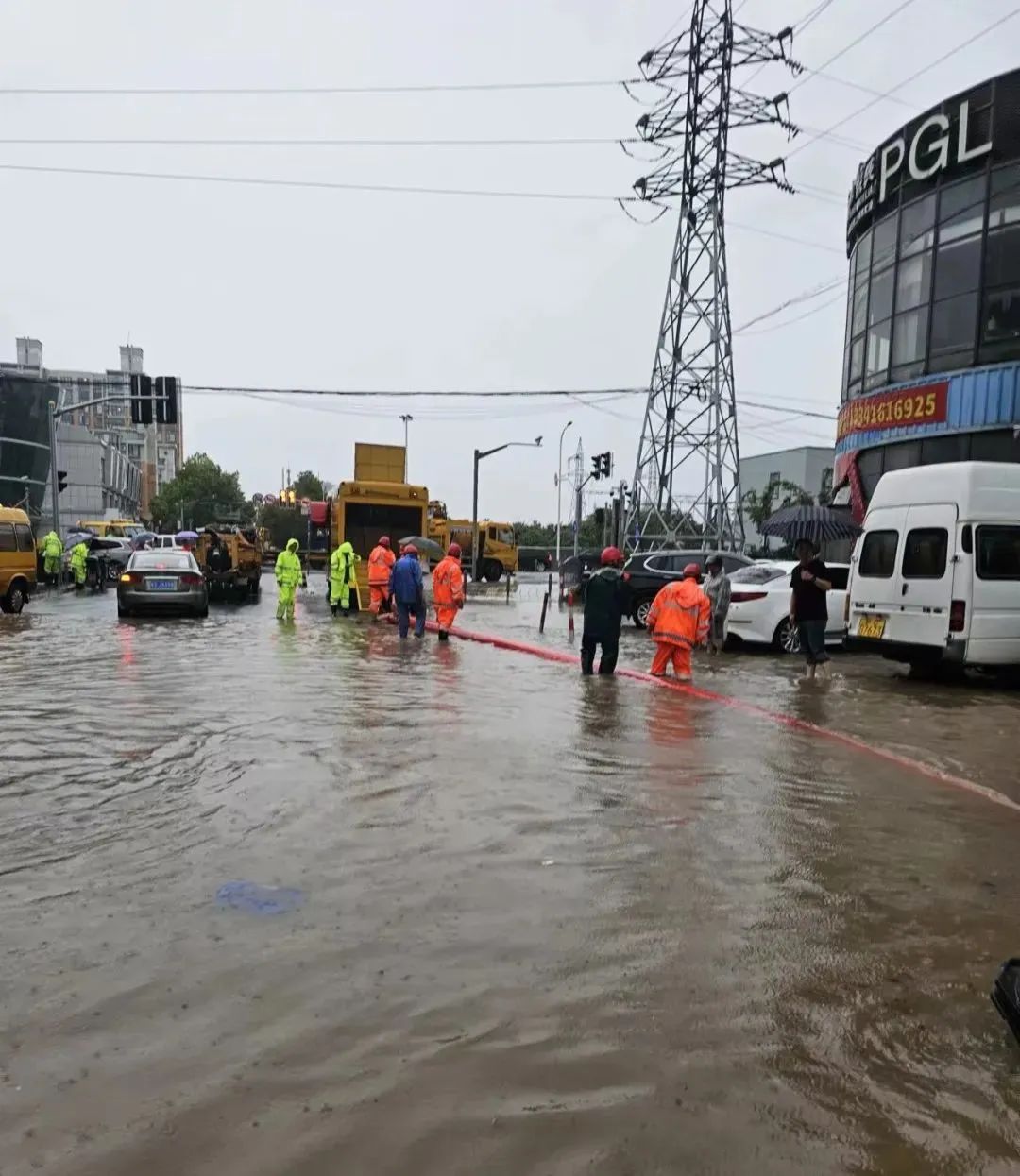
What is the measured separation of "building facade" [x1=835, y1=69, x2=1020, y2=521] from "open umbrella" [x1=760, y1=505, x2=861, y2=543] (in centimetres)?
263

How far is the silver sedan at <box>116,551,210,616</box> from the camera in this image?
1877 centimetres

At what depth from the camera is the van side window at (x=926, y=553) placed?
1151cm

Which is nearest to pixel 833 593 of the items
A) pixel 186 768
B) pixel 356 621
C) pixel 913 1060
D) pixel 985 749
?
pixel 985 749

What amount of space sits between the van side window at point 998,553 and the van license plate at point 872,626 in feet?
4.56

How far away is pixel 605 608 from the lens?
11.2m

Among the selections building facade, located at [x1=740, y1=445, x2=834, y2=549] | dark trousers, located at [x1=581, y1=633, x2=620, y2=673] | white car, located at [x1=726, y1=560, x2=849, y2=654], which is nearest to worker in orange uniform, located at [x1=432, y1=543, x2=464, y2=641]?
dark trousers, located at [x1=581, y1=633, x2=620, y2=673]

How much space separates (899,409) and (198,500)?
3557 inches

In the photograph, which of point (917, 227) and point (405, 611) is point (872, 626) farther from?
point (917, 227)

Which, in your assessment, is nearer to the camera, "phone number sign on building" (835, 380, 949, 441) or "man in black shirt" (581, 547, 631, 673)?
"man in black shirt" (581, 547, 631, 673)

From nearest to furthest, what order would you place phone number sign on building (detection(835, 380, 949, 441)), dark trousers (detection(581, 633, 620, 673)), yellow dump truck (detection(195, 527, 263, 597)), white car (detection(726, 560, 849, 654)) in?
dark trousers (detection(581, 633, 620, 673))
white car (detection(726, 560, 849, 654))
phone number sign on building (detection(835, 380, 949, 441))
yellow dump truck (detection(195, 527, 263, 597))

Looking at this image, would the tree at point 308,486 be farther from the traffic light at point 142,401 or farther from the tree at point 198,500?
the traffic light at point 142,401

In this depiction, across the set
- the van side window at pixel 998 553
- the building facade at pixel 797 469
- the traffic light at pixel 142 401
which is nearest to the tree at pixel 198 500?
the building facade at pixel 797 469

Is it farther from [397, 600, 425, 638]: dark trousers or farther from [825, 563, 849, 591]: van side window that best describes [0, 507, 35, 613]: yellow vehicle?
[825, 563, 849, 591]: van side window

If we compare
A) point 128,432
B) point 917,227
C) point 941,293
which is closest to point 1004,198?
point 941,293
